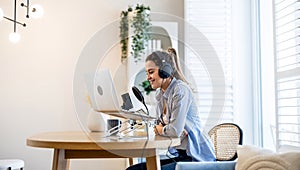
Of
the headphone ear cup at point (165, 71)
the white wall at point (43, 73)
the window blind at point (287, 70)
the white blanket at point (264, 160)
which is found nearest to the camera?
the white blanket at point (264, 160)

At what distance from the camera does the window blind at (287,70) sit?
2.29 metres

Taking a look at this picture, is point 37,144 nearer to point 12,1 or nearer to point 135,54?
point 135,54

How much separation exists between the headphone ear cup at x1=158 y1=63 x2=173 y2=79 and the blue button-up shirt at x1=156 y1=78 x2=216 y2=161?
0.07 meters

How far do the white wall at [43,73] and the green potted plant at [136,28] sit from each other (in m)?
0.17

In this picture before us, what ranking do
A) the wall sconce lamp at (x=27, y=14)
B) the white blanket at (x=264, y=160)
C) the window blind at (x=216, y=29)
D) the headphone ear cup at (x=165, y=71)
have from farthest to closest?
the window blind at (x=216, y=29) → the wall sconce lamp at (x=27, y=14) → the headphone ear cup at (x=165, y=71) → the white blanket at (x=264, y=160)

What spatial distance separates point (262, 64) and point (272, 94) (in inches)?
12.0

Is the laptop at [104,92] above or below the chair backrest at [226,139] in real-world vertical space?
above

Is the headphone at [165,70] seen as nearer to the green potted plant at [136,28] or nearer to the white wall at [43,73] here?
the green potted plant at [136,28]

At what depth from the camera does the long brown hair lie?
73.6 inches

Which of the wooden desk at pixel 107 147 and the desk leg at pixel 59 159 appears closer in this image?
the wooden desk at pixel 107 147

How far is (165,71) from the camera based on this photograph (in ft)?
6.31

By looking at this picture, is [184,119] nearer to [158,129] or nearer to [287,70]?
[158,129]

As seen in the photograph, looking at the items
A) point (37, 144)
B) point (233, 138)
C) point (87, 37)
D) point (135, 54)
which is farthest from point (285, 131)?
point (87, 37)

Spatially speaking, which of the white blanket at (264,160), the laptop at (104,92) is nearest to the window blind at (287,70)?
the white blanket at (264,160)
